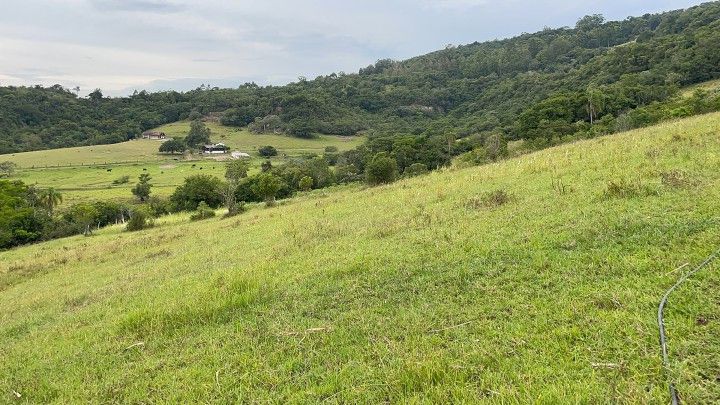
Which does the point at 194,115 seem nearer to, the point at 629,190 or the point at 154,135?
the point at 154,135

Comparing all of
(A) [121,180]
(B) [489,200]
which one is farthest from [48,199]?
(B) [489,200]

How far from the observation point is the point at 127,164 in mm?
94562

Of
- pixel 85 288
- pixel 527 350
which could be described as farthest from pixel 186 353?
pixel 85 288

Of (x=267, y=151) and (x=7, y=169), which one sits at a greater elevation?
(x=7, y=169)

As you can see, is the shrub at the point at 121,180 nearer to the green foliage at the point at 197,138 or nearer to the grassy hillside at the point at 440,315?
the green foliage at the point at 197,138

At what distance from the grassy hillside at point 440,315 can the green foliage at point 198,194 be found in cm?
4556

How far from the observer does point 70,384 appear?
5230 mm

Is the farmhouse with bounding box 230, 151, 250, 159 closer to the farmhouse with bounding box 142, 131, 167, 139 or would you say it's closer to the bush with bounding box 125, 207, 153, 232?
the farmhouse with bounding box 142, 131, 167, 139

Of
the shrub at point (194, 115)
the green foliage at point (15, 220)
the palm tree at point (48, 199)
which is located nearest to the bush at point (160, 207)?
the green foliage at point (15, 220)

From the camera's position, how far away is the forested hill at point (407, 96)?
3848 inches

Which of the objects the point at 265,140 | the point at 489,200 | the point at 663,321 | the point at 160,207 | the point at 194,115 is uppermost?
the point at 194,115

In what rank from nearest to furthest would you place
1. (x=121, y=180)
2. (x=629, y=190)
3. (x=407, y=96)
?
(x=629, y=190), (x=121, y=180), (x=407, y=96)

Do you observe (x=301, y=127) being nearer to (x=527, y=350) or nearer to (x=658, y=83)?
(x=658, y=83)

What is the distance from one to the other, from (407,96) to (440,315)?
14416 centimetres
